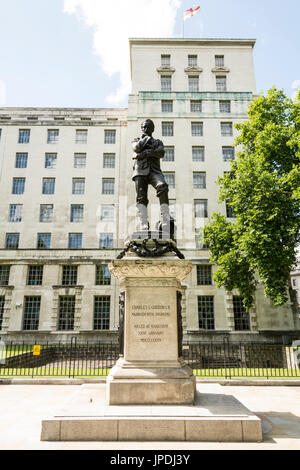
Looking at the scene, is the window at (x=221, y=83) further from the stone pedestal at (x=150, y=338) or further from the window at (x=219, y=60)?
the stone pedestal at (x=150, y=338)

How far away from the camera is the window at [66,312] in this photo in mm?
30500

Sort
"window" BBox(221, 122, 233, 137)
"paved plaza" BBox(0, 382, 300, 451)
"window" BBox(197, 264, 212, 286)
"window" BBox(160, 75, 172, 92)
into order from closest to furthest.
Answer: "paved plaza" BBox(0, 382, 300, 451), "window" BBox(197, 264, 212, 286), "window" BBox(221, 122, 233, 137), "window" BBox(160, 75, 172, 92)

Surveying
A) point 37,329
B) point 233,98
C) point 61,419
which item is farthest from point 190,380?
point 233,98

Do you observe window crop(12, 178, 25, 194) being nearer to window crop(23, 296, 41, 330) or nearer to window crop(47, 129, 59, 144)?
window crop(47, 129, 59, 144)

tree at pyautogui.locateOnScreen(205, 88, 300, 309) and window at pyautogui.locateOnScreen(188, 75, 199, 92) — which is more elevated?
window at pyautogui.locateOnScreen(188, 75, 199, 92)

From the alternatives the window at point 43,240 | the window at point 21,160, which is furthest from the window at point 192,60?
the window at point 43,240

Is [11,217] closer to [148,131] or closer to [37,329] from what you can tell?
[37,329]

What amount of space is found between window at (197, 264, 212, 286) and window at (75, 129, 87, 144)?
786 inches

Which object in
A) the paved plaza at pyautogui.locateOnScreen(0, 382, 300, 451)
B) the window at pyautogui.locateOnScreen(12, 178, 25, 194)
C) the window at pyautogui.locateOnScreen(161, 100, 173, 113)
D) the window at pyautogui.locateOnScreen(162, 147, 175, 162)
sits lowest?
the paved plaza at pyautogui.locateOnScreen(0, 382, 300, 451)

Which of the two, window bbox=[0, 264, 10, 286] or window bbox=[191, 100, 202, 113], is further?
window bbox=[191, 100, 202, 113]

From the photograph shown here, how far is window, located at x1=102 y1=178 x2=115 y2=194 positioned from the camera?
34969 mm

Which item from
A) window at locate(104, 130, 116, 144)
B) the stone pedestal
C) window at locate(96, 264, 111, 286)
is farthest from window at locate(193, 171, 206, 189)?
the stone pedestal

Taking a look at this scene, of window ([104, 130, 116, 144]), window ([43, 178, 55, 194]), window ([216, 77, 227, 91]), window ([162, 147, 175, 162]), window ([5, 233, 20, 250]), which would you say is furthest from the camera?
window ([216, 77, 227, 91])

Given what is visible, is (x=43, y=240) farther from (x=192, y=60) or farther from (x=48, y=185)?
(x=192, y=60)
